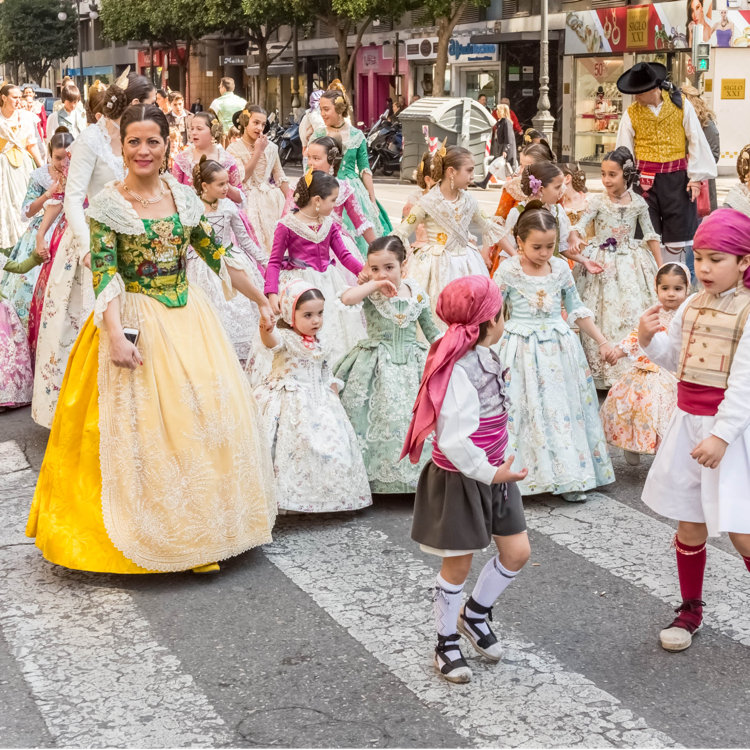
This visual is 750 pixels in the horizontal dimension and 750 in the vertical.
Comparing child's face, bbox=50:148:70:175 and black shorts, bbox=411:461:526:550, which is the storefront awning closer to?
child's face, bbox=50:148:70:175

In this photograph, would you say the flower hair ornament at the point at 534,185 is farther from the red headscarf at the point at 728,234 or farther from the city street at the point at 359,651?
the red headscarf at the point at 728,234

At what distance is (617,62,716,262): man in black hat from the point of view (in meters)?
10.4

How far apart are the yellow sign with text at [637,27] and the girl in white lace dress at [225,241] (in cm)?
2679

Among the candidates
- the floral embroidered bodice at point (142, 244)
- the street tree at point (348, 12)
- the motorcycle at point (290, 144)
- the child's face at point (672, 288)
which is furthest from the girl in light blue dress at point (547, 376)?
the street tree at point (348, 12)

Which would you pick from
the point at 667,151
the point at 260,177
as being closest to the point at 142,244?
the point at 667,151

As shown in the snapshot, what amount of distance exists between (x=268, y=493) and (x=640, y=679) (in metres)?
2.02

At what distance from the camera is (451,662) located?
182 inches

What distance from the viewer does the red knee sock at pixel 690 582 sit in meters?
4.93

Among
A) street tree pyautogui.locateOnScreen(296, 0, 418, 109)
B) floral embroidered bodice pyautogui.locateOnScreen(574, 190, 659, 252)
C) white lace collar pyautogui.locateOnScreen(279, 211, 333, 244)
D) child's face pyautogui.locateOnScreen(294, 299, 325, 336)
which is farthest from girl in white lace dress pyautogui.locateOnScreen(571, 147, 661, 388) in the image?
street tree pyautogui.locateOnScreen(296, 0, 418, 109)

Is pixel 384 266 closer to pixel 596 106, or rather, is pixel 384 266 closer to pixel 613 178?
pixel 613 178

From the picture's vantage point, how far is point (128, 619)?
5.25 m

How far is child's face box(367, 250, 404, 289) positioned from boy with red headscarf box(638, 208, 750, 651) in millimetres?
2108

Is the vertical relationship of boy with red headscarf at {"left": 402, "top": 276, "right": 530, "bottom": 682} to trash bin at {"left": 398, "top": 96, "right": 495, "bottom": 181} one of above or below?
below

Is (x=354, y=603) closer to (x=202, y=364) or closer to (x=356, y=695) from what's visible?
(x=356, y=695)
